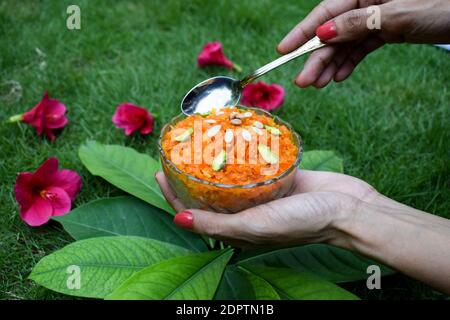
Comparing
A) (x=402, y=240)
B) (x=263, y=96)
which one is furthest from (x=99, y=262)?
(x=263, y=96)

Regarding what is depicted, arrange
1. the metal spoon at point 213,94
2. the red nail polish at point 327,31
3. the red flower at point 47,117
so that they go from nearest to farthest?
the red nail polish at point 327,31, the metal spoon at point 213,94, the red flower at point 47,117

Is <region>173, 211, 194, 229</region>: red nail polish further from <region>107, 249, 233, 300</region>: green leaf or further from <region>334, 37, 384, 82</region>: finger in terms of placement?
<region>334, 37, 384, 82</region>: finger

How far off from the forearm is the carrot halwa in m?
0.22

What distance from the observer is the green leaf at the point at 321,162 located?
1747 millimetres

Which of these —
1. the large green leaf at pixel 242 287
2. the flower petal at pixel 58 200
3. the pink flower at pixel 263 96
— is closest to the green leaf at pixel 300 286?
the large green leaf at pixel 242 287

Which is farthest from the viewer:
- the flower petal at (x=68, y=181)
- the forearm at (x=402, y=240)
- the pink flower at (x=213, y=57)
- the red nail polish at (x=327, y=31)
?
the pink flower at (x=213, y=57)

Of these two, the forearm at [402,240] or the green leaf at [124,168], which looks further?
the green leaf at [124,168]

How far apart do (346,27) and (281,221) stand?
678 mm

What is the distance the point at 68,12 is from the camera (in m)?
2.82

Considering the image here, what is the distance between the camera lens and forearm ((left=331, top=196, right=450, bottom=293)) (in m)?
1.17

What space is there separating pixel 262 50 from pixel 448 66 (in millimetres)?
975

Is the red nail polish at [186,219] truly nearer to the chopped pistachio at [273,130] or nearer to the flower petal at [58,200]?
the chopped pistachio at [273,130]

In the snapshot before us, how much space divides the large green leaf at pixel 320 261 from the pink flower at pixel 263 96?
0.85 meters

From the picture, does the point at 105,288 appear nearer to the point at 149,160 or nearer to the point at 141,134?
the point at 149,160
